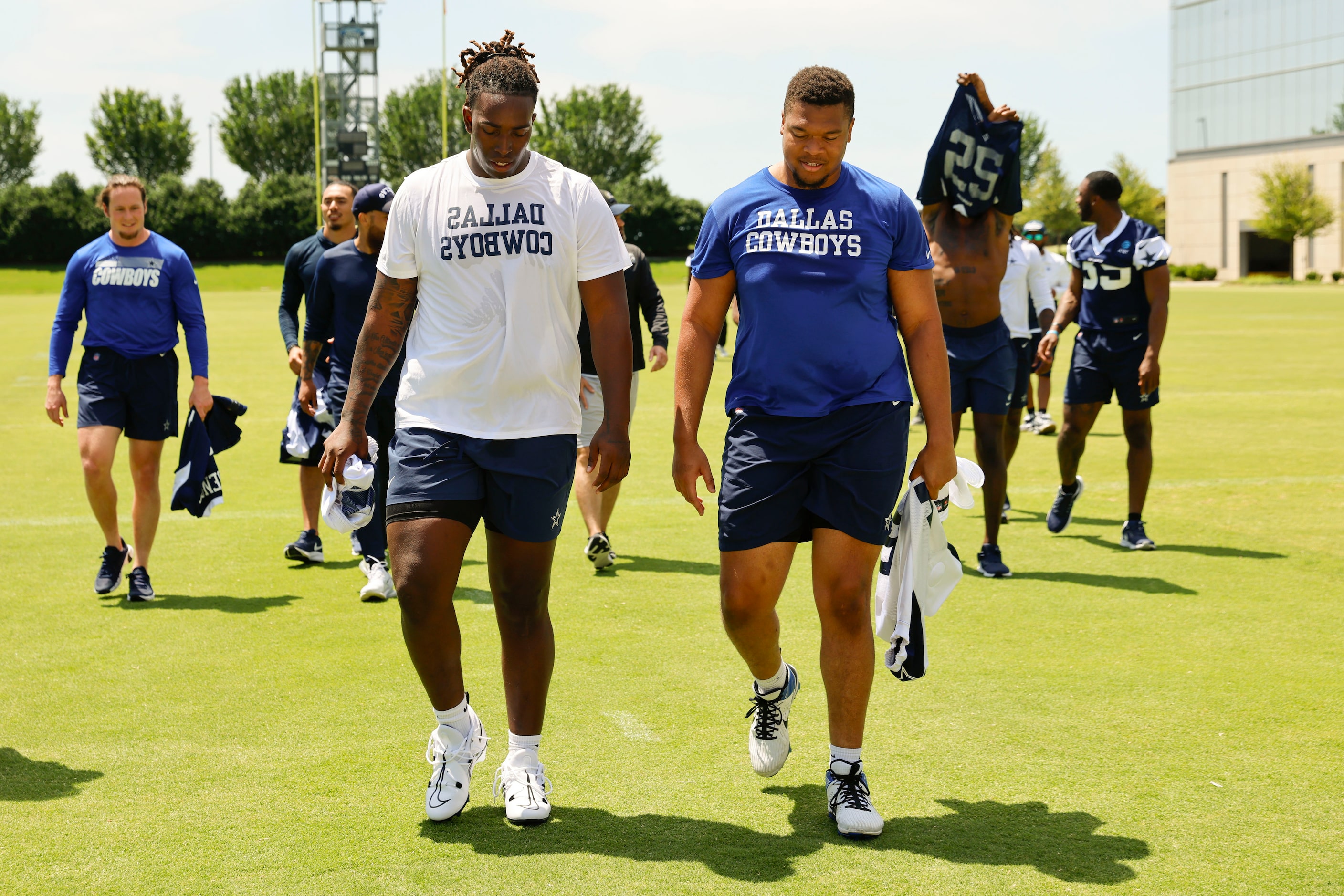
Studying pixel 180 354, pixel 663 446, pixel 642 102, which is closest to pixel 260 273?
pixel 642 102

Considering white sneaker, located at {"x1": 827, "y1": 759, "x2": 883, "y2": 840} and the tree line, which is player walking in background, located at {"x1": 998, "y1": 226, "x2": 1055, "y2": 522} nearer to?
white sneaker, located at {"x1": 827, "y1": 759, "x2": 883, "y2": 840}

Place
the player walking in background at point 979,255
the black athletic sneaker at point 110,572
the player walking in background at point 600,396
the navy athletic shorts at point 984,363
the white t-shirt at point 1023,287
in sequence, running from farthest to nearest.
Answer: the white t-shirt at point 1023,287, the player walking in background at point 600,396, the navy athletic shorts at point 984,363, the black athletic sneaker at point 110,572, the player walking in background at point 979,255

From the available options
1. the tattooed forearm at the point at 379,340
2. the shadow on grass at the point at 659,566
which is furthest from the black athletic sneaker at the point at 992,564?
the tattooed forearm at the point at 379,340

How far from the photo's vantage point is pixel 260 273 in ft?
210

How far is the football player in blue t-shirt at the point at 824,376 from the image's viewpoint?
12.9 feet

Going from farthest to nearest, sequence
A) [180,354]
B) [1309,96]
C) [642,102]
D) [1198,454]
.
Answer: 1. [642,102]
2. [1309,96]
3. [180,354]
4. [1198,454]

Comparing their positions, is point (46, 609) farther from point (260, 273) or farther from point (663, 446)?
point (260, 273)

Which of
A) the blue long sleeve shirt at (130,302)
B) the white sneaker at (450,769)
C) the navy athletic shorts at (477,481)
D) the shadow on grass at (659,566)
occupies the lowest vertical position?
the white sneaker at (450,769)

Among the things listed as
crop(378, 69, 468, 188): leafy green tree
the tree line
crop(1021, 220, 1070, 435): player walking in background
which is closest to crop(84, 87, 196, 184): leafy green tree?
the tree line

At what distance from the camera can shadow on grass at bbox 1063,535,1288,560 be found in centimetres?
784

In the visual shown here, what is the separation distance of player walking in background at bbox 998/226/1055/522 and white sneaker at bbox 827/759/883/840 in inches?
217

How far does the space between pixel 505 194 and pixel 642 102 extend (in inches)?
3479

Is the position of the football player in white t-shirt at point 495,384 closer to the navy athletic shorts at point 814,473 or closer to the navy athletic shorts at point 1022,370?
the navy athletic shorts at point 814,473

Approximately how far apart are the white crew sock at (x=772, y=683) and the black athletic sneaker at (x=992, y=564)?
339cm
